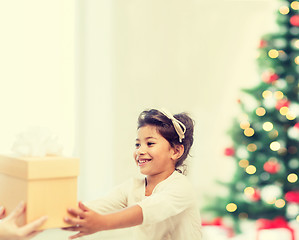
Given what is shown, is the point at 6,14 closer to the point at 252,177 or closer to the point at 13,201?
the point at 13,201

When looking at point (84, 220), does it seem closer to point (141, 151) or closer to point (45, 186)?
point (45, 186)

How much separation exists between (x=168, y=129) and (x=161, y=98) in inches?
74.6

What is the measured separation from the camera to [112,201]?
7.09ft

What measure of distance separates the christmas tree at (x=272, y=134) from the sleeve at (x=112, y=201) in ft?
5.70

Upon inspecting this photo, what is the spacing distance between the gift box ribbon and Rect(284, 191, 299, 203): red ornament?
161mm

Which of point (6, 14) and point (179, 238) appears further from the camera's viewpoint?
point (6, 14)

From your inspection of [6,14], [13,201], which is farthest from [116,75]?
[13,201]

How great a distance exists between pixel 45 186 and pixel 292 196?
2.65 meters

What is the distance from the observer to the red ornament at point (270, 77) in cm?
371

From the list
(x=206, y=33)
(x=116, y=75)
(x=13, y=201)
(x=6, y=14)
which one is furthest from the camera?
(x=206, y=33)

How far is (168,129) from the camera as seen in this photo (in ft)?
7.04

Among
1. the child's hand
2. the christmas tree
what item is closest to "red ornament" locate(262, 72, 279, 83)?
the christmas tree

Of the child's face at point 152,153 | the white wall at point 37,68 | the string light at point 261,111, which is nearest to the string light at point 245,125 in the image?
the string light at point 261,111

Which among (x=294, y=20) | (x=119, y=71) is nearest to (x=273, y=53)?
(x=294, y=20)
